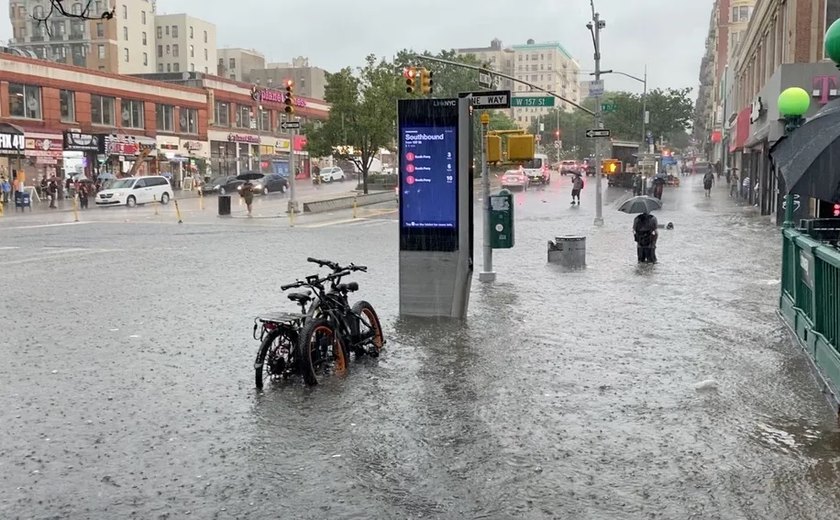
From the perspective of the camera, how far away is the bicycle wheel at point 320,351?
794 centimetres

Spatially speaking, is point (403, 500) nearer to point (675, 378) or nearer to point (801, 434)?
point (801, 434)

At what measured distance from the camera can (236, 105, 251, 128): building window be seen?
84312mm

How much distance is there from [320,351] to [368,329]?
1.17 meters

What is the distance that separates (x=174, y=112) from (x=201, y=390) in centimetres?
6908

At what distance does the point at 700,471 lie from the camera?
5789 millimetres

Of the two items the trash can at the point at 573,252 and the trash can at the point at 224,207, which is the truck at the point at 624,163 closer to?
the trash can at the point at 224,207

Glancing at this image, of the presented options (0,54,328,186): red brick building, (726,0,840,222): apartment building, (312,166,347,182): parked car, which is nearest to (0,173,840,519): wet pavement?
(726,0,840,222): apartment building

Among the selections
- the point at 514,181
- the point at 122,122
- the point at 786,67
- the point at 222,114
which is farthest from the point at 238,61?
the point at 786,67

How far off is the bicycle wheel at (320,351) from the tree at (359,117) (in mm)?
41999

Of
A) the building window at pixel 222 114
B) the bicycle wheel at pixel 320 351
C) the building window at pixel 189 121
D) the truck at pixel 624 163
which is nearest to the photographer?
the bicycle wheel at pixel 320 351

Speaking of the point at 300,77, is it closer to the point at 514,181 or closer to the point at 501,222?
the point at 514,181

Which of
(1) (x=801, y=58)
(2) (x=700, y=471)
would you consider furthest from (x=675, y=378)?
(1) (x=801, y=58)

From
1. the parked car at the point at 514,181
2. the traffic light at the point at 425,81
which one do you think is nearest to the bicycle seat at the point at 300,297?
the traffic light at the point at 425,81

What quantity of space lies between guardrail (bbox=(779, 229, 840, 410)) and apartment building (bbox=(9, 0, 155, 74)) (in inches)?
4580
